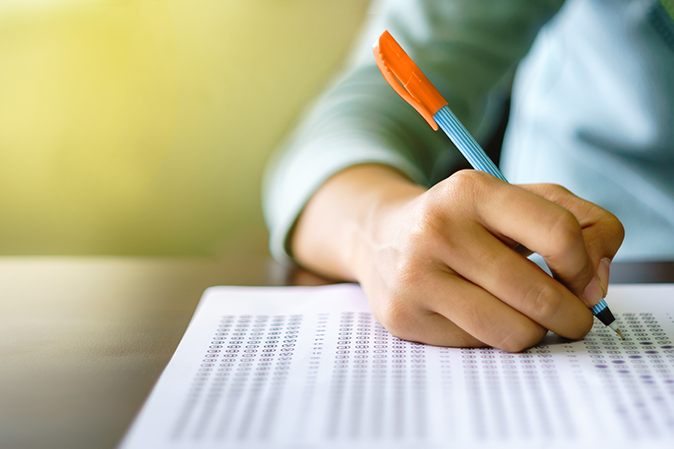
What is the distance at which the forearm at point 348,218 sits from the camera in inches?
14.5

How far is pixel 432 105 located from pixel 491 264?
0.10 m

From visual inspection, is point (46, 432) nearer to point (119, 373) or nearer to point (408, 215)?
point (119, 373)

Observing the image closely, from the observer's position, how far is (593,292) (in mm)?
283

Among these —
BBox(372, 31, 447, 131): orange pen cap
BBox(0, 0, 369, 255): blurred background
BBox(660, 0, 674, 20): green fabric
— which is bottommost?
BBox(0, 0, 369, 255): blurred background

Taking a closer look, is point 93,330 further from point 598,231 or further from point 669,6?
point 669,6

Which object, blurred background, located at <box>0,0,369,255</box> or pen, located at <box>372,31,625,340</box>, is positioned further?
blurred background, located at <box>0,0,369,255</box>

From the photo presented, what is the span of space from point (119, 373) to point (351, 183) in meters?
0.23

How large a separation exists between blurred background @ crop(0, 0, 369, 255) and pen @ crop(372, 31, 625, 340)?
3.87 feet

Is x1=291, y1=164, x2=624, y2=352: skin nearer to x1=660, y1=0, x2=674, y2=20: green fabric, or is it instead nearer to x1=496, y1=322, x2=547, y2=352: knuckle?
x1=496, y1=322, x2=547, y2=352: knuckle

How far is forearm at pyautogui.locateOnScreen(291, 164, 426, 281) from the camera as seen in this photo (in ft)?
1.21

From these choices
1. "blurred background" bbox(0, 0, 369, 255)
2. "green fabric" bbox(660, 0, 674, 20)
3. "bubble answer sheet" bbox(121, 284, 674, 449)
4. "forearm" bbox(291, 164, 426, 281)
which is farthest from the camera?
"blurred background" bbox(0, 0, 369, 255)

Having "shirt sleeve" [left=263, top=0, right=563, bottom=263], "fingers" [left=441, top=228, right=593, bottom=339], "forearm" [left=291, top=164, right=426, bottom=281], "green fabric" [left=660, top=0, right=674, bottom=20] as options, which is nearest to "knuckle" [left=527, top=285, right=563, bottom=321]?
"fingers" [left=441, top=228, right=593, bottom=339]

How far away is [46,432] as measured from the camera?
24cm

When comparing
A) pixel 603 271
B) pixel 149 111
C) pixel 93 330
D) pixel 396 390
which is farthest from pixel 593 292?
pixel 149 111
